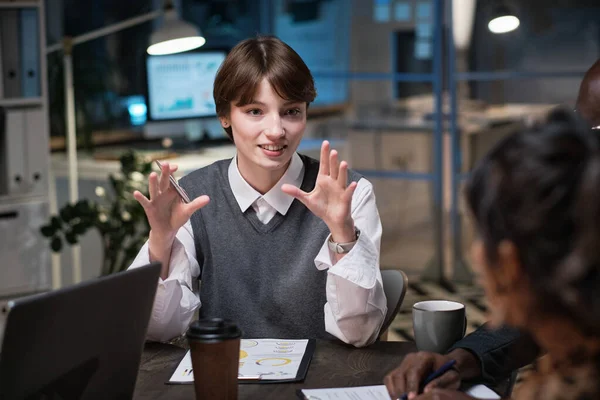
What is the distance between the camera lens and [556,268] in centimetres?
88

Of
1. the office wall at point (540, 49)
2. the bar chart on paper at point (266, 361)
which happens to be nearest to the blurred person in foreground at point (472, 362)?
the bar chart on paper at point (266, 361)

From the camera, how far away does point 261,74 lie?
1.97 meters

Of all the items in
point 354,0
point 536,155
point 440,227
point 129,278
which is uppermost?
point 354,0

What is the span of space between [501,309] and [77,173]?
145 inches

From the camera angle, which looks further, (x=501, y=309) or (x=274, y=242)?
(x=274, y=242)

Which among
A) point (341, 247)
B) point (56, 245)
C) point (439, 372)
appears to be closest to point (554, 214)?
point (439, 372)

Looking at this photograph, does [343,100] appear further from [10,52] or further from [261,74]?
[261,74]

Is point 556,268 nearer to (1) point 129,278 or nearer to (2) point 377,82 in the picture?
(1) point 129,278

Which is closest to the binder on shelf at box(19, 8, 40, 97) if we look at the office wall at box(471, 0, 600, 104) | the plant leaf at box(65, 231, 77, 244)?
the plant leaf at box(65, 231, 77, 244)

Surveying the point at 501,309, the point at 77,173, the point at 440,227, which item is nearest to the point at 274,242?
the point at 501,309

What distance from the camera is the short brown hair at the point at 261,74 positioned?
1965mm

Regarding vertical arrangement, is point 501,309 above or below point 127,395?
above

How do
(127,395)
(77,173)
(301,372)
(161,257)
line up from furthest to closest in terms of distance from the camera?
(77,173)
(161,257)
(301,372)
(127,395)

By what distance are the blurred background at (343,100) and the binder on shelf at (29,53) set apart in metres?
0.01
